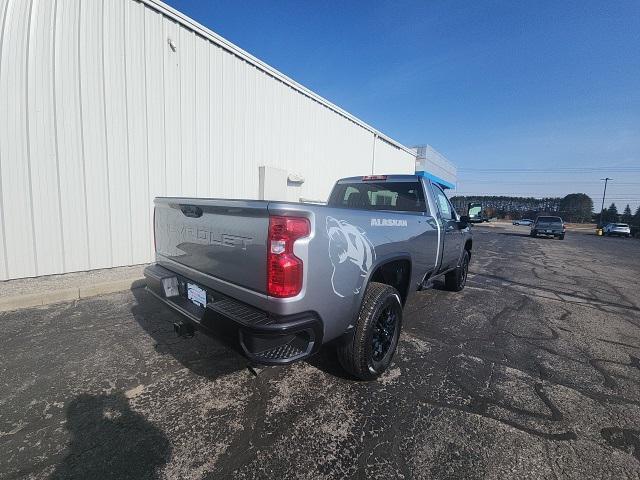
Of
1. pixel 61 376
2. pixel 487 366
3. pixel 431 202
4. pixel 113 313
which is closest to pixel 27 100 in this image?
pixel 113 313

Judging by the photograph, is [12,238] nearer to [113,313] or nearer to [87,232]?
[87,232]

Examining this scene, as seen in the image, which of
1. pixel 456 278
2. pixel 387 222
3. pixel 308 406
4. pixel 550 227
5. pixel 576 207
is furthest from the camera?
pixel 576 207

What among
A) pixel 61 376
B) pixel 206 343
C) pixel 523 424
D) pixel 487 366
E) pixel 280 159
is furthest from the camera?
pixel 280 159

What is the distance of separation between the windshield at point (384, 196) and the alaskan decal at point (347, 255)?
1617mm

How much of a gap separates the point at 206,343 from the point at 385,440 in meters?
2.12

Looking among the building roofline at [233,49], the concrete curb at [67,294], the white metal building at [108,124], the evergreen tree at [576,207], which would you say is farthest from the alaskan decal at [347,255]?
the evergreen tree at [576,207]

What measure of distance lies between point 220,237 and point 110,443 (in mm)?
1479

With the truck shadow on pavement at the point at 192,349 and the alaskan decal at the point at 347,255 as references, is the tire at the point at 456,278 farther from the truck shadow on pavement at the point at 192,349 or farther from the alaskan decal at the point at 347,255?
the truck shadow on pavement at the point at 192,349

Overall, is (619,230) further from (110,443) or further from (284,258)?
(110,443)

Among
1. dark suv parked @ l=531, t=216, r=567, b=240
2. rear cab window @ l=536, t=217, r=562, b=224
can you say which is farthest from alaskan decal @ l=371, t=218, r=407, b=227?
rear cab window @ l=536, t=217, r=562, b=224

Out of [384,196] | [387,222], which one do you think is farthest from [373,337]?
[384,196]

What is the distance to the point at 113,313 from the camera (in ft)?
13.3

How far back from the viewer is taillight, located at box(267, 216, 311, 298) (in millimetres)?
1846

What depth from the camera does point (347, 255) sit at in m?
2.20
